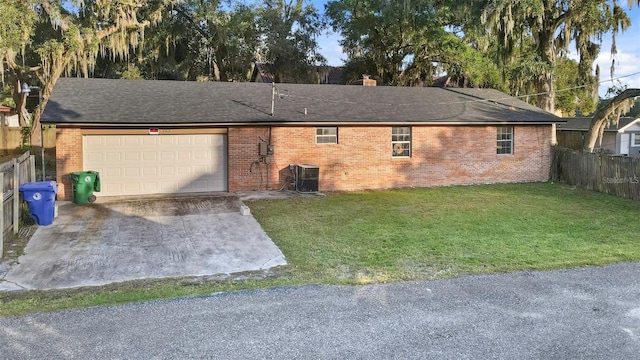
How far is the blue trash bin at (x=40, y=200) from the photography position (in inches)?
362

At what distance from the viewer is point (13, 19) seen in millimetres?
16938

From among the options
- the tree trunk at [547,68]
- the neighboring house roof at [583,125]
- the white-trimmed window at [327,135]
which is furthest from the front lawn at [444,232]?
the neighboring house roof at [583,125]

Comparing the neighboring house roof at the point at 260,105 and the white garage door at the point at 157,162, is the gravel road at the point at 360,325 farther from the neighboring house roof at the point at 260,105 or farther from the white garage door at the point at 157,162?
the neighboring house roof at the point at 260,105

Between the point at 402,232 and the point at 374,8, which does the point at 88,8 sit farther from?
the point at 402,232

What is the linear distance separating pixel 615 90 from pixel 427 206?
14.3 m

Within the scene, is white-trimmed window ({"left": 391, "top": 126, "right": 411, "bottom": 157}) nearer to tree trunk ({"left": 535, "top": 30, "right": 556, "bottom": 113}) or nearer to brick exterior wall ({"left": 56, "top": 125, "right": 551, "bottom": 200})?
brick exterior wall ({"left": 56, "top": 125, "right": 551, "bottom": 200})

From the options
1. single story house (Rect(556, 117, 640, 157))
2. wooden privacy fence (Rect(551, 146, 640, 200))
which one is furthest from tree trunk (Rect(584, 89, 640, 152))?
single story house (Rect(556, 117, 640, 157))

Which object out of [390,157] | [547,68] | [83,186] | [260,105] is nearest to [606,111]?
[547,68]

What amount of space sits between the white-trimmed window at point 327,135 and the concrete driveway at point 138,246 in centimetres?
409

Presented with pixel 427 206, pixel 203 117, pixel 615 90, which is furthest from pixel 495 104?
pixel 203 117

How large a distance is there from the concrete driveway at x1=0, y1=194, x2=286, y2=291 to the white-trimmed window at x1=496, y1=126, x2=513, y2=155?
32.3 ft

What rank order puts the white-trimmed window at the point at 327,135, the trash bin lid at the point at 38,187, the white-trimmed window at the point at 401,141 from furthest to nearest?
the white-trimmed window at the point at 401,141 → the white-trimmed window at the point at 327,135 → the trash bin lid at the point at 38,187

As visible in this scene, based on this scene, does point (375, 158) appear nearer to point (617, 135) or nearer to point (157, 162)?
point (157, 162)

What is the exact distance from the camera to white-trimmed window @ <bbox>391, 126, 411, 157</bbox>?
15.5m
